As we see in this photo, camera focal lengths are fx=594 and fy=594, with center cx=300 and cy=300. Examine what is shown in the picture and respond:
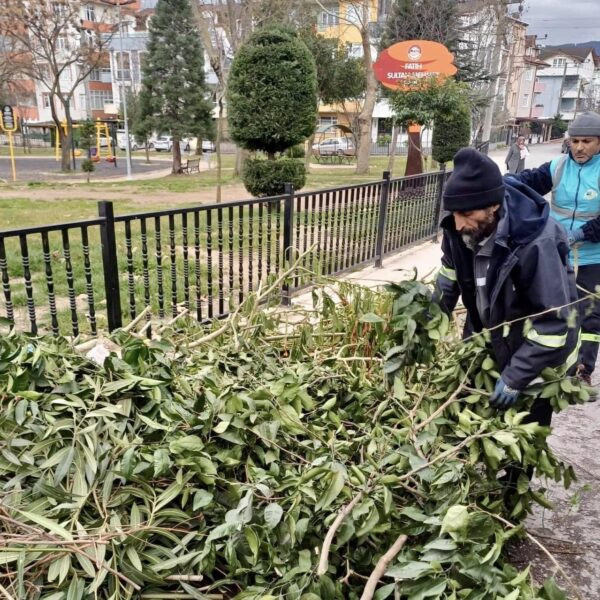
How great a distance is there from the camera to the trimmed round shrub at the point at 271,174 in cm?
1152

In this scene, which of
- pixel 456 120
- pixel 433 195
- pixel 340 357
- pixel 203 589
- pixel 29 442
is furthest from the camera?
pixel 456 120

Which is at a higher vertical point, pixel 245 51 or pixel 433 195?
pixel 245 51

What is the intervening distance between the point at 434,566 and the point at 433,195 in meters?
8.83

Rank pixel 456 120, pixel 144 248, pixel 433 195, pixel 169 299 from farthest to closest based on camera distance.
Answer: pixel 456 120, pixel 433 195, pixel 169 299, pixel 144 248

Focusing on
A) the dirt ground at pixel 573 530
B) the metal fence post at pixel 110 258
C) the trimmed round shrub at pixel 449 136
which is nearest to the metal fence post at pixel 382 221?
the metal fence post at pixel 110 258

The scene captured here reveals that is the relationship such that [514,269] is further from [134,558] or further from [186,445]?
[134,558]

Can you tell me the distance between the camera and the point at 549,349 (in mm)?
2148

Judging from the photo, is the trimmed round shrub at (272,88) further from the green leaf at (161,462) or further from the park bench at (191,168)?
the park bench at (191,168)

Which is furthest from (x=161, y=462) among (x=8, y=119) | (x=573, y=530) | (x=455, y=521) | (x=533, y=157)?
(x=533, y=157)

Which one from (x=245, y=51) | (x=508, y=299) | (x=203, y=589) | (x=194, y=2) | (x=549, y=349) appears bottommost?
(x=203, y=589)

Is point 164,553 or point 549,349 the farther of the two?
point 549,349

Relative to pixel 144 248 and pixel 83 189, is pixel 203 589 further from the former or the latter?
pixel 83 189

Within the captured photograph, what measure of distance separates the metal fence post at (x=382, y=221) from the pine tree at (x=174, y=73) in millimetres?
19979

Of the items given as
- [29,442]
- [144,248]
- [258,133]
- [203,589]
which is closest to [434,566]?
[203,589]
